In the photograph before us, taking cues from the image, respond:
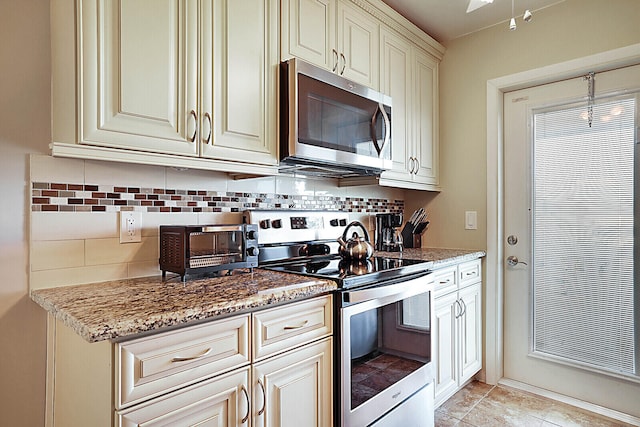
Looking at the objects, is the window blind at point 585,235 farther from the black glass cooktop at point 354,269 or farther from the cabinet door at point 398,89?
the black glass cooktop at point 354,269

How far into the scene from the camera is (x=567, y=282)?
2359 mm

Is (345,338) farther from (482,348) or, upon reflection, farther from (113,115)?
(482,348)

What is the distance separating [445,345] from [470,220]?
3.10ft

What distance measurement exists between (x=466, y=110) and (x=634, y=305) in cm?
156

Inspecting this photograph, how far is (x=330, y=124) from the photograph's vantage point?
1.83m

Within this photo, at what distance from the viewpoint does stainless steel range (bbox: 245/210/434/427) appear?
1487 mm

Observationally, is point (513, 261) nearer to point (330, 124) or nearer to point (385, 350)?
point (385, 350)

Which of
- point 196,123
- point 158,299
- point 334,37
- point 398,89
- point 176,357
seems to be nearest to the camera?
point 176,357

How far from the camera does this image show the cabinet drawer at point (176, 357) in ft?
3.01

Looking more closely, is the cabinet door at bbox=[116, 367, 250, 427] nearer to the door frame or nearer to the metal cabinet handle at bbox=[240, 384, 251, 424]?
the metal cabinet handle at bbox=[240, 384, 251, 424]

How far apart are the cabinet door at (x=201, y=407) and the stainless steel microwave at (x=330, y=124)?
0.94 m

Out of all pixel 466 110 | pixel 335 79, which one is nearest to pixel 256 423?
pixel 335 79

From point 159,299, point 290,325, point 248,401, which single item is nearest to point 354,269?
point 290,325

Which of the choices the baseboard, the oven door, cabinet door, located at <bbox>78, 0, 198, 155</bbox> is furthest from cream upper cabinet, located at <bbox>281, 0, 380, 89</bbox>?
the baseboard
